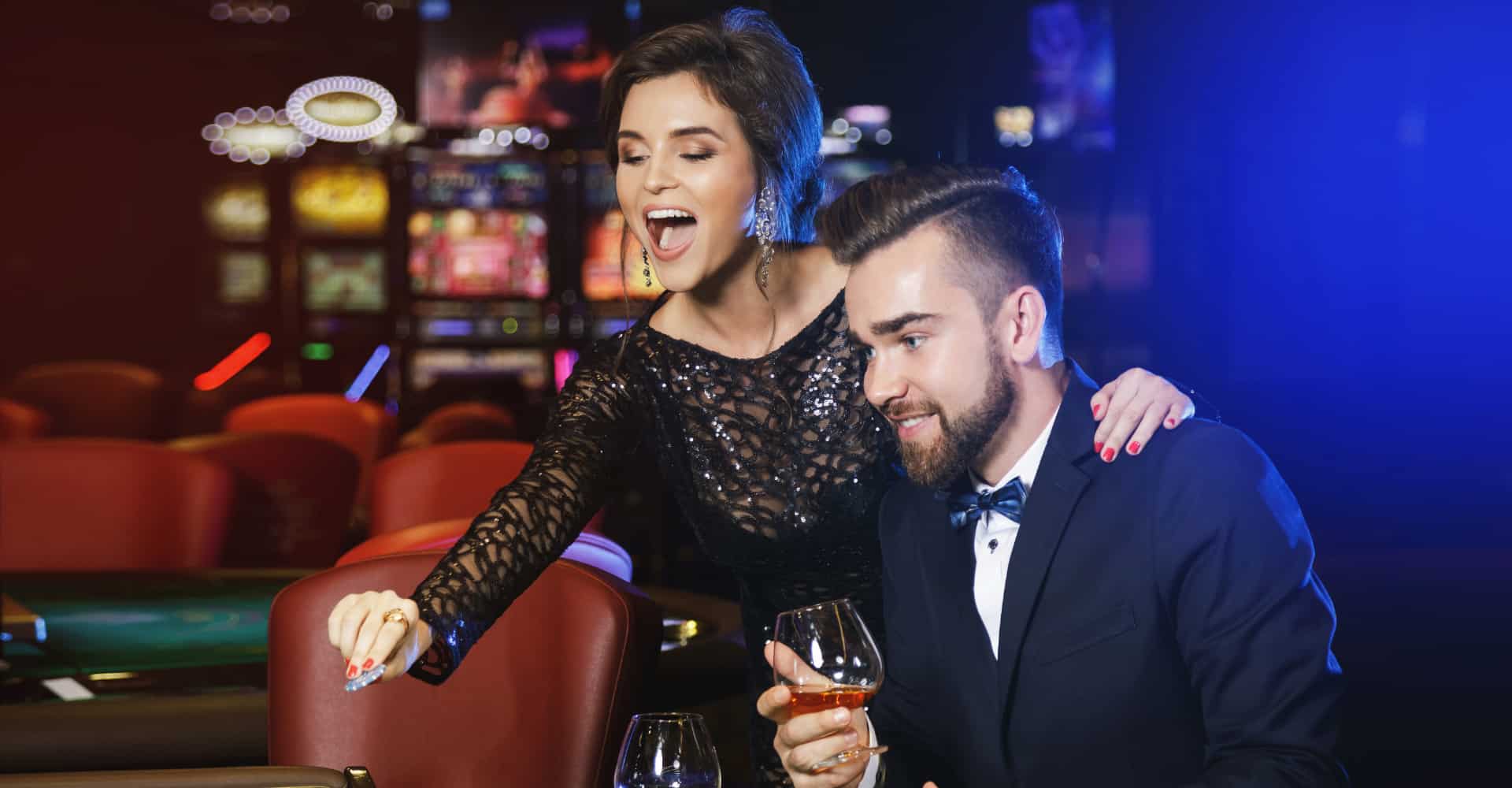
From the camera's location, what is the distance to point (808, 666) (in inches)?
57.8

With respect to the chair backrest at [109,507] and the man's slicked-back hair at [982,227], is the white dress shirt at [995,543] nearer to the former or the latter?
the man's slicked-back hair at [982,227]

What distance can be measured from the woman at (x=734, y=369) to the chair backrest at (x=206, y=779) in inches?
11.7

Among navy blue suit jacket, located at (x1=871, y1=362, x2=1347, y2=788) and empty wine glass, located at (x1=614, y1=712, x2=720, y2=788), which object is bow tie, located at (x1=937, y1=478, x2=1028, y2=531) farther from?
empty wine glass, located at (x1=614, y1=712, x2=720, y2=788)

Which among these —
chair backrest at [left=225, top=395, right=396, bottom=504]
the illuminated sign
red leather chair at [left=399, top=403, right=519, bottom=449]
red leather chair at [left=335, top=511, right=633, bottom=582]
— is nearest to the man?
red leather chair at [left=335, top=511, right=633, bottom=582]

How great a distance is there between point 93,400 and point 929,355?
5.82 metres

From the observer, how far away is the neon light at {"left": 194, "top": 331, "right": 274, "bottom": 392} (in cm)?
777

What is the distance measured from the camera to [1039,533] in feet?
5.57

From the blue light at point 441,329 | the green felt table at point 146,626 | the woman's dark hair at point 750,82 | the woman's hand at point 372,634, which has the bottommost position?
the green felt table at point 146,626

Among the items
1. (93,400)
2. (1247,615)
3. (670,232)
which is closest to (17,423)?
(93,400)

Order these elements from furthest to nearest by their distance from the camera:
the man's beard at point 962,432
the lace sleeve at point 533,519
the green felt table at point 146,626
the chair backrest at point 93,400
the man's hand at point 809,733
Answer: the chair backrest at point 93,400, the green felt table at point 146,626, the man's beard at point 962,432, the lace sleeve at point 533,519, the man's hand at point 809,733

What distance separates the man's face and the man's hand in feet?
1.24

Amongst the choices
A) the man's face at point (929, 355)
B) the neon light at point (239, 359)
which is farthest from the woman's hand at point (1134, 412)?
the neon light at point (239, 359)

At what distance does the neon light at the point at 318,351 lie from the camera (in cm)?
767

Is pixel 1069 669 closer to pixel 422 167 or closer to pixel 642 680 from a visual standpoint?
pixel 642 680
